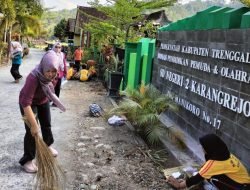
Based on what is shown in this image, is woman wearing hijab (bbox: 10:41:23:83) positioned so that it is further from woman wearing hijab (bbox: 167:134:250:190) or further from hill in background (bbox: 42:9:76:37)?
hill in background (bbox: 42:9:76:37)

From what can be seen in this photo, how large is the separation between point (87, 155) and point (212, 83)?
2062mm

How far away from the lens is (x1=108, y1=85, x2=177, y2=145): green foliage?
6578 mm

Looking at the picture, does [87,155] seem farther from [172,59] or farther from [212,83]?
[172,59]

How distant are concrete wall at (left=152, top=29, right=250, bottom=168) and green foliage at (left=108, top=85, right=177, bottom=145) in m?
0.36

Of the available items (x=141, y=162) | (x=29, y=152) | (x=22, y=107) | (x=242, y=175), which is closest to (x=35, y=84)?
(x=22, y=107)

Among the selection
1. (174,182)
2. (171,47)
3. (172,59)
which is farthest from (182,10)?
(174,182)

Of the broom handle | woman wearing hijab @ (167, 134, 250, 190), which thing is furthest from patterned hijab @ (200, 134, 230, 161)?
the broom handle

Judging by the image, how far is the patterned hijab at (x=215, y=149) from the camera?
4082 mm

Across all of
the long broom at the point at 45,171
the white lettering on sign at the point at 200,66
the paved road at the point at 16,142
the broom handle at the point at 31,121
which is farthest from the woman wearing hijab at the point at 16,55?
the long broom at the point at 45,171

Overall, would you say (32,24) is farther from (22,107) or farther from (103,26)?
(22,107)

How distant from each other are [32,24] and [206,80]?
2571cm

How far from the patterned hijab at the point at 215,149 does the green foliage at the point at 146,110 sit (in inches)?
91.3

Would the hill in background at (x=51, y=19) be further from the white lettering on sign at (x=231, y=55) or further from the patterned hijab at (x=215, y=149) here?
the patterned hijab at (x=215, y=149)

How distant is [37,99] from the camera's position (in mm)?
4898
